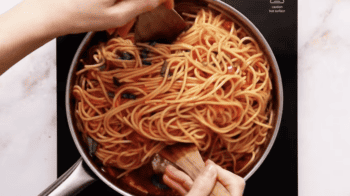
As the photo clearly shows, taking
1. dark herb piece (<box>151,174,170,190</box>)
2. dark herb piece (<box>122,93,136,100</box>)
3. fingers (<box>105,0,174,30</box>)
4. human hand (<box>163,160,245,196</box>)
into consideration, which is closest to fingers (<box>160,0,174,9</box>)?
fingers (<box>105,0,174,30</box>)

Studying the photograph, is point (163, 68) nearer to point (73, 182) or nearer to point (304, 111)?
point (73, 182)

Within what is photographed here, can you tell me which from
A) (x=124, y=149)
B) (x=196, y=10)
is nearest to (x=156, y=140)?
(x=124, y=149)

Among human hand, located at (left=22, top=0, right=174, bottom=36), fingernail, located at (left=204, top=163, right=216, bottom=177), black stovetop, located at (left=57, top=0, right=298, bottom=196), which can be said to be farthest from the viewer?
black stovetop, located at (left=57, top=0, right=298, bottom=196)

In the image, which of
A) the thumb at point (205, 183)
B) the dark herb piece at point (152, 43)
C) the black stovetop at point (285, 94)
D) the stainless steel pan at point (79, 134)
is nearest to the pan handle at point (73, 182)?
the stainless steel pan at point (79, 134)

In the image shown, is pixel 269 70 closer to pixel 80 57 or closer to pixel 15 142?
pixel 80 57

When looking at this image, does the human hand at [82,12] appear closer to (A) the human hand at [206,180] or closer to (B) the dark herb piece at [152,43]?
(B) the dark herb piece at [152,43]

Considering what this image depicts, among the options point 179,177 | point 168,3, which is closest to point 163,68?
point 168,3

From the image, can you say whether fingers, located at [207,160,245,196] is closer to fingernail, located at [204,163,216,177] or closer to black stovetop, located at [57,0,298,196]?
fingernail, located at [204,163,216,177]
